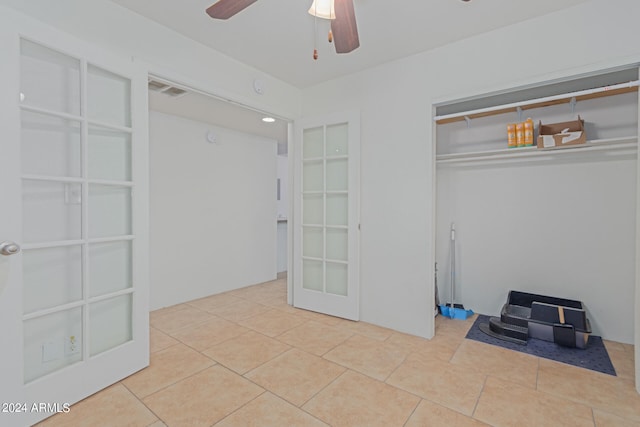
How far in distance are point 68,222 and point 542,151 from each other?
12.3 feet

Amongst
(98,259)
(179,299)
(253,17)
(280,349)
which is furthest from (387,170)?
(179,299)

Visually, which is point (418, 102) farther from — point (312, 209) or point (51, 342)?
point (51, 342)

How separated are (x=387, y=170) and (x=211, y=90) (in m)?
1.72

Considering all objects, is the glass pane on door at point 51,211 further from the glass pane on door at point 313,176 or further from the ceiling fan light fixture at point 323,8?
the glass pane on door at point 313,176

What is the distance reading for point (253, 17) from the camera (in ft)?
7.30

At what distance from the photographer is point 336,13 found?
153cm

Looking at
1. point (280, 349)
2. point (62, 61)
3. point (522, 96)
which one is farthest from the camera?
point (522, 96)

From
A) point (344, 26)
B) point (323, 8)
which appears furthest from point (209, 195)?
point (344, 26)

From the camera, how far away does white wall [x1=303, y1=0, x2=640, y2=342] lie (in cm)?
208

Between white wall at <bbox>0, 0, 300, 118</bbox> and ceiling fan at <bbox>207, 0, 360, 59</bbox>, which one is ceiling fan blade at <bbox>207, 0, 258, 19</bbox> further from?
white wall at <bbox>0, 0, 300, 118</bbox>

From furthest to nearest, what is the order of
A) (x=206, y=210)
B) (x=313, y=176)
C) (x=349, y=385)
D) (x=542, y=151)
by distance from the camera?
(x=206, y=210) → (x=313, y=176) → (x=542, y=151) → (x=349, y=385)

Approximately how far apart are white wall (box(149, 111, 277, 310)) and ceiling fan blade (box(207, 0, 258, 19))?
237 centimetres

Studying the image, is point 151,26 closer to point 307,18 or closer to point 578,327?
point 307,18

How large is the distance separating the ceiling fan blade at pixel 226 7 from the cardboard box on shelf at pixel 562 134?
257 centimetres
